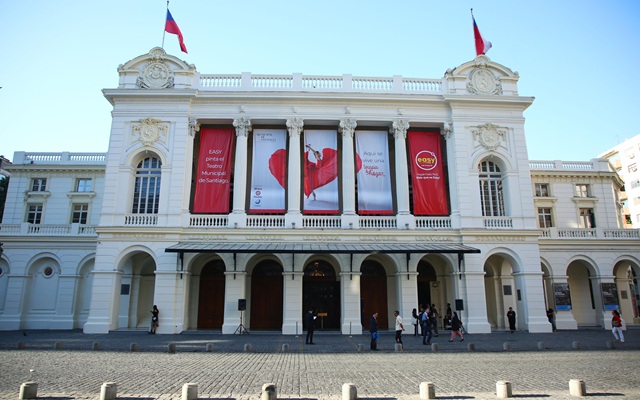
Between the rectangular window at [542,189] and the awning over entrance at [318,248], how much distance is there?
13.0 m

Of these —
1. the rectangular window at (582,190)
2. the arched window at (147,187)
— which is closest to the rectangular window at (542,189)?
the rectangular window at (582,190)

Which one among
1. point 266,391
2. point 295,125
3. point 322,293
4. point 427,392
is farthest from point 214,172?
point 427,392

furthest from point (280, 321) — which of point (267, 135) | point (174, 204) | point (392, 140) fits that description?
point (392, 140)

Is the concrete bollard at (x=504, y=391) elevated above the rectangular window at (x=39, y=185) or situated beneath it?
situated beneath

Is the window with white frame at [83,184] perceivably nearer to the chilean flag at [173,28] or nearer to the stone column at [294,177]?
the chilean flag at [173,28]

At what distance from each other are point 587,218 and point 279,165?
86.5 feet

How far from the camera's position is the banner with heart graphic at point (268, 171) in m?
28.0

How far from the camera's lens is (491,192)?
29.3m

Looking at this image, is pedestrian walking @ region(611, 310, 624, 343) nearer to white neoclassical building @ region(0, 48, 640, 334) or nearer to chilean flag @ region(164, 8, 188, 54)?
white neoclassical building @ region(0, 48, 640, 334)

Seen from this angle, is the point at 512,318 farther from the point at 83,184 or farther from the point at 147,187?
the point at 83,184

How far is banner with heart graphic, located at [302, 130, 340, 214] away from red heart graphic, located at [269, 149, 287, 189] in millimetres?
1413

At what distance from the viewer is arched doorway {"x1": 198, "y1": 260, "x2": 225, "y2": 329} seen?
29047 mm

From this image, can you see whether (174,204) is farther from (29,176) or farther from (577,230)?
(577,230)

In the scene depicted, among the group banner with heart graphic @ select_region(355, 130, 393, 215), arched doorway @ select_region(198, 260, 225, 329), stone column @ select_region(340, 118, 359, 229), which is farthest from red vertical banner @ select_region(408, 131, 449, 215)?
arched doorway @ select_region(198, 260, 225, 329)
